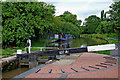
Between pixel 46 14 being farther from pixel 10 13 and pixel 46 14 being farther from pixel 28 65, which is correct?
pixel 28 65

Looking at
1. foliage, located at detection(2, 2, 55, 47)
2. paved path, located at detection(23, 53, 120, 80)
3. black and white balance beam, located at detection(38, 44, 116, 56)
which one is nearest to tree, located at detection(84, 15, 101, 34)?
foliage, located at detection(2, 2, 55, 47)

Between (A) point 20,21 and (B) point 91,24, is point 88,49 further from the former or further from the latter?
(B) point 91,24

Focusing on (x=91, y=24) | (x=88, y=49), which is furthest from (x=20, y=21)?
(x=91, y=24)

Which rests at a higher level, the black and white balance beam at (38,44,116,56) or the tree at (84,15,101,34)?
the tree at (84,15,101,34)

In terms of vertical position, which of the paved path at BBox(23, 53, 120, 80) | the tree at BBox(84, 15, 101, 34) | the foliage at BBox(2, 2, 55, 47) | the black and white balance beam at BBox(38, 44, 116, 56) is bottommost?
the paved path at BBox(23, 53, 120, 80)

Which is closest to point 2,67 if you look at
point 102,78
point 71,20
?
point 102,78

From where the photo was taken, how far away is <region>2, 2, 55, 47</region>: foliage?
57.2 feet

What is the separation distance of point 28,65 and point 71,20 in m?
39.6

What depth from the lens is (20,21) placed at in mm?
17391

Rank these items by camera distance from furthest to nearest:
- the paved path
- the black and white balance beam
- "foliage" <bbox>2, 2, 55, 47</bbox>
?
"foliage" <bbox>2, 2, 55, 47</bbox> → the black and white balance beam → the paved path

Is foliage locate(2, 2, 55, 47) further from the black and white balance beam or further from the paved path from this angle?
the paved path

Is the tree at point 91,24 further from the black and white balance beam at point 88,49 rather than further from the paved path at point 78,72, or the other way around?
the paved path at point 78,72

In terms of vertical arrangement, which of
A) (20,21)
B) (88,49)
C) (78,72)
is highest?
(20,21)

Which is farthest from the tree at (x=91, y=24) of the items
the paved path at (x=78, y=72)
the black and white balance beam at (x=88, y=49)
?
the paved path at (x=78, y=72)
